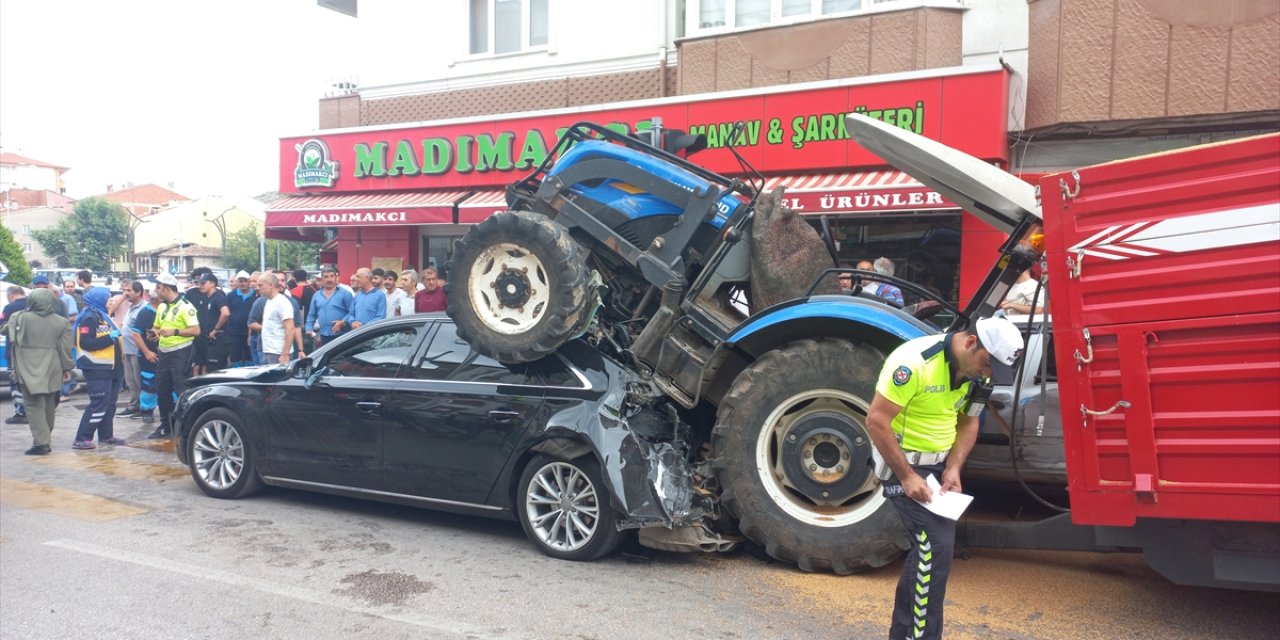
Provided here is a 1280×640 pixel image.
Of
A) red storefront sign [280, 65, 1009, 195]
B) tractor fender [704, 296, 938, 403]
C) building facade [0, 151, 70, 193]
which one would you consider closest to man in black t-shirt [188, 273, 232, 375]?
red storefront sign [280, 65, 1009, 195]

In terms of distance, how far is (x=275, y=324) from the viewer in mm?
9789

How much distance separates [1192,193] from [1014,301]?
3019 millimetres

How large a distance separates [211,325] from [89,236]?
6897 centimetres

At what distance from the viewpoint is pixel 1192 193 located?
3686mm

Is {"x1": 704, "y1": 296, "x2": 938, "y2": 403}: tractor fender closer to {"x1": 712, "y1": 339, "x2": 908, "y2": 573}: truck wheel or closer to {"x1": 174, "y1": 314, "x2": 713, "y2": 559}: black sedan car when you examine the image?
{"x1": 712, "y1": 339, "x2": 908, "y2": 573}: truck wheel

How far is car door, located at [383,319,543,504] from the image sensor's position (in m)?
5.52

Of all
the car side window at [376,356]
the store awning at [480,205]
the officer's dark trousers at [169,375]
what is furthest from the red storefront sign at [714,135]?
the car side window at [376,356]

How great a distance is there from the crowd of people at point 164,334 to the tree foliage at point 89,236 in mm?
65390

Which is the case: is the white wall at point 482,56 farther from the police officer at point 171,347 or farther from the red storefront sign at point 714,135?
the police officer at point 171,347

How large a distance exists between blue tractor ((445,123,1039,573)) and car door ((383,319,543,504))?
20 centimetres

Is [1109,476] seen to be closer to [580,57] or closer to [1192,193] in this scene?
[1192,193]

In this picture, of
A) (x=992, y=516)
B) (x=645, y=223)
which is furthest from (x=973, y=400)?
(x=645, y=223)

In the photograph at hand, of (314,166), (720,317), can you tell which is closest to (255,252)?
(314,166)

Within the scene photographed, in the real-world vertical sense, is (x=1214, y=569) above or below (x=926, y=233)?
below
